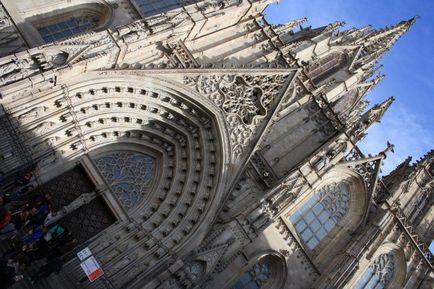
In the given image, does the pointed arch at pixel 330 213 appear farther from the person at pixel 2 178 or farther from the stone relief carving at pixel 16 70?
the stone relief carving at pixel 16 70

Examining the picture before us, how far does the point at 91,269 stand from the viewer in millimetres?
13203

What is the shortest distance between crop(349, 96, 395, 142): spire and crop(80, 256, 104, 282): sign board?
14.0 metres

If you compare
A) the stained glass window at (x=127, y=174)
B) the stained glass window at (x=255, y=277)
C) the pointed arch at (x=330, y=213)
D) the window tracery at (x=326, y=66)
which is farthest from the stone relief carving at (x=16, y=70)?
the window tracery at (x=326, y=66)

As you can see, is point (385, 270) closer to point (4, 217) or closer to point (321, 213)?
point (321, 213)

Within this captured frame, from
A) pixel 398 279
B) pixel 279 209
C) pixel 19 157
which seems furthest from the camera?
pixel 398 279

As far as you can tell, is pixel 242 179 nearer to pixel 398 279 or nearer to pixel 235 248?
pixel 235 248

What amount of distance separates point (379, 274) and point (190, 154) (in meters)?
11.4

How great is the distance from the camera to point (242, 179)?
18.7 meters

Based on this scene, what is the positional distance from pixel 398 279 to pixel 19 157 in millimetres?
18468

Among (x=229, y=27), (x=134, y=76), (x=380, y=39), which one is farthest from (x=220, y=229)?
(x=380, y=39)

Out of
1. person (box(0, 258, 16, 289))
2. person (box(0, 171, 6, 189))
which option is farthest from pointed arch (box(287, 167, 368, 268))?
person (box(0, 258, 16, 289))

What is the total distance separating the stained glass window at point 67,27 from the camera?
16.7 meters

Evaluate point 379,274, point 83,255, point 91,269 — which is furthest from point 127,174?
point 379,274

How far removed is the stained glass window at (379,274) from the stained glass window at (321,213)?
8.74 feet
